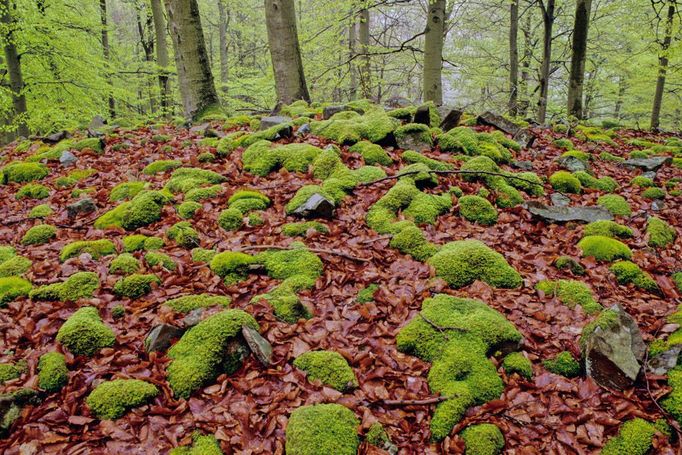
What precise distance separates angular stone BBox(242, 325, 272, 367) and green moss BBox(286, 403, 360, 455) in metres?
0.54

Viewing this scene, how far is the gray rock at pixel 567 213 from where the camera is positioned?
5551 millimetres

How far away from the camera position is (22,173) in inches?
280

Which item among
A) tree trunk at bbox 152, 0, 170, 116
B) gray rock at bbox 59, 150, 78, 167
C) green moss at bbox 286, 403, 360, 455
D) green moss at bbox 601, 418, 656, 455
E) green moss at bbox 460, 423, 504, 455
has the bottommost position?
green moss at bbox 601, 418, 656, 455

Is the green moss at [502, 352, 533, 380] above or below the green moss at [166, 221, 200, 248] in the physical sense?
below

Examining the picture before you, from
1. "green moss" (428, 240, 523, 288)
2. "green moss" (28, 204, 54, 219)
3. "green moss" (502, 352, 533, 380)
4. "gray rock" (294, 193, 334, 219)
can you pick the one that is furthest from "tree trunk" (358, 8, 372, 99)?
"green moss" (502, 352, 533, 380)

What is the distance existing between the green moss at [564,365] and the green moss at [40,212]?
6.40 meters

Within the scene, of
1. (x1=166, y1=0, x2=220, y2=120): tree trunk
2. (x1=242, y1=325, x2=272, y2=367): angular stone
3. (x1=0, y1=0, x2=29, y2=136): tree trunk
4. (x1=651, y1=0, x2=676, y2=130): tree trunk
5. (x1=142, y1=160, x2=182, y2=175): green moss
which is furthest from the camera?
(x1=651, y1=0, x2=676, y2=130): tree trunk

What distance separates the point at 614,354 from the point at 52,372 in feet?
13.6

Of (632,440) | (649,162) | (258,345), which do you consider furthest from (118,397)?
(649,162)

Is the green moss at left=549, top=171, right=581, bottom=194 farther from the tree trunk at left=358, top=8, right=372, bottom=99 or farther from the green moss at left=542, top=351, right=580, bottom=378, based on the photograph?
the tree trunk at left=358, top=8, right=372, bottom=99

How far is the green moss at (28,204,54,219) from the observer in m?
5.76

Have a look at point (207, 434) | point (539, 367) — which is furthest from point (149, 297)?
point (539, 367)

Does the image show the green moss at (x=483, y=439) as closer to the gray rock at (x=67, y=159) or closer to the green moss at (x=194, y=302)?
the green moss at (x=194, y=302)

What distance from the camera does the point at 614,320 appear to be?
131 inches
